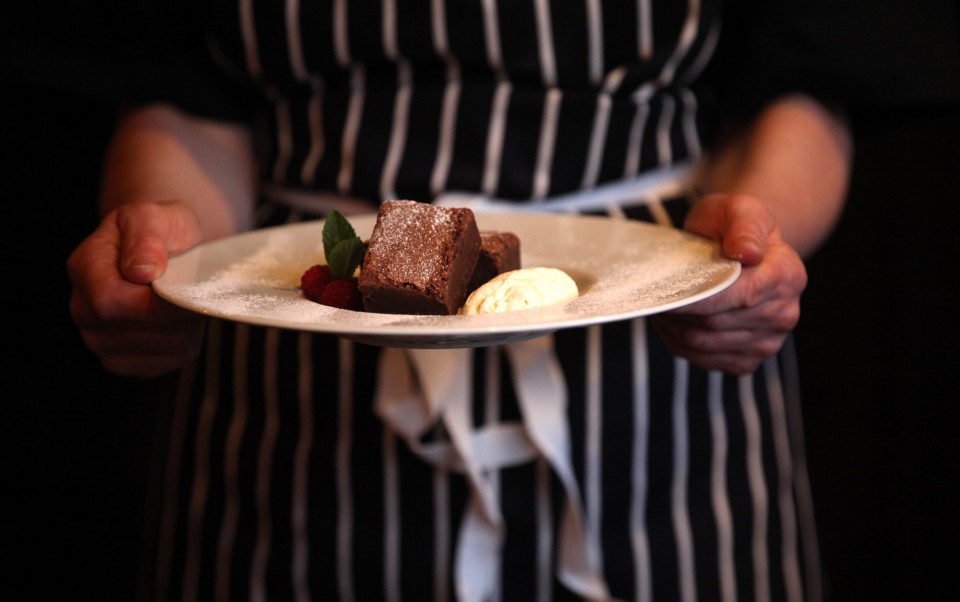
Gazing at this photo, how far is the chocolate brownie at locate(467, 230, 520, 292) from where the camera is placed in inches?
28.4

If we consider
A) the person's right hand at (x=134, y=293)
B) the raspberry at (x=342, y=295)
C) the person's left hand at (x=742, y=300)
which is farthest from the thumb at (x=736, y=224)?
the person's right hand at (x=134, y=293)

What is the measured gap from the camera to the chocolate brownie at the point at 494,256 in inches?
28.4

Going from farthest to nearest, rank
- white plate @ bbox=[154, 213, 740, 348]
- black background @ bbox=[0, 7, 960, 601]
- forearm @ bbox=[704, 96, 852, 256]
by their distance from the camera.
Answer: forearm @ bbox=[704, 96, 852, 256]
black background @ bbox=[0, 7, 960, 601]
white plate @ bbox=[154, 213, 740, 348]

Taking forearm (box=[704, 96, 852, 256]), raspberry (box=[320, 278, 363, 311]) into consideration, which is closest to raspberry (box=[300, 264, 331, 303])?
raspberry (box=[320, 278, 363, 311])

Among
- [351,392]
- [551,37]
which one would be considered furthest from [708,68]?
[351,392]

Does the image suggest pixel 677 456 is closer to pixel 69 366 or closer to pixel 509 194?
pixel 509 194

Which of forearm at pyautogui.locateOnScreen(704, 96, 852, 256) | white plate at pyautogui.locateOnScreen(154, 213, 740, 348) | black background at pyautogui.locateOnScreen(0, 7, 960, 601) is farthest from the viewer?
forearm at pyautogui.locateOnScreen(704, 96, 852, 256)

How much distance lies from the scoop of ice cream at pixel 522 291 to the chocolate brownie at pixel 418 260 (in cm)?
2

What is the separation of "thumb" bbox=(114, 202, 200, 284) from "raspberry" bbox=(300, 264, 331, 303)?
0.11 m

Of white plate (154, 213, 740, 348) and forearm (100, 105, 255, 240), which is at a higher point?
forearm (100, 105, 255, 240)

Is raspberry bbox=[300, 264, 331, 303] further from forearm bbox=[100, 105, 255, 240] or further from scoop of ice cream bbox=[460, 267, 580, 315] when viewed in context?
forearm bbox=[100, 105, 255, 240]

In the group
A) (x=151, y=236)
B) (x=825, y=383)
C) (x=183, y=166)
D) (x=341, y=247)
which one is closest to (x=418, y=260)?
(x=341, y=247)

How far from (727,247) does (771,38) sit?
41 cm

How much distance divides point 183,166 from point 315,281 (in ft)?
1.23
